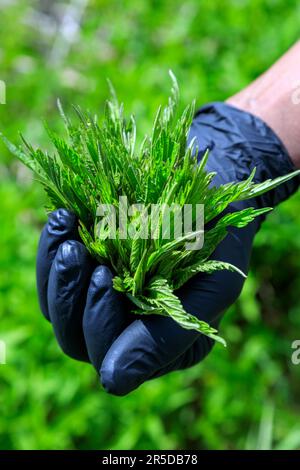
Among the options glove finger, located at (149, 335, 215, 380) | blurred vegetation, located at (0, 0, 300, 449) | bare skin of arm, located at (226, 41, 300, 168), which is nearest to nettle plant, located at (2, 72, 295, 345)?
glove finger, located at (149, 335, 215, 380)

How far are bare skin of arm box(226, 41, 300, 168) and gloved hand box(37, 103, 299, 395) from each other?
0.34 ft

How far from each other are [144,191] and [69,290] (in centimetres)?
22

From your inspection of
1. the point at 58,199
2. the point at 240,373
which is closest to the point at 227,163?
the point at 58,199

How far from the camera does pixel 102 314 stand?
0.94m

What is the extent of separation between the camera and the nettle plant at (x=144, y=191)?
0.86 meters

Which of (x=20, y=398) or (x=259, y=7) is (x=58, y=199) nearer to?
(x=20, y=398)

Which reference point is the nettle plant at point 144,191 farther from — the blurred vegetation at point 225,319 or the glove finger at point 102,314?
the blurred vegetation at point 225,319

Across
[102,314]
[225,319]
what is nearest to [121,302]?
[102,314]

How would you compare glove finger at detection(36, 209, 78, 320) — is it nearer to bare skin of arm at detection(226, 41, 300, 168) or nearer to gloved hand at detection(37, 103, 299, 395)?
gloved hand at detection(37, 103, 299, 395)

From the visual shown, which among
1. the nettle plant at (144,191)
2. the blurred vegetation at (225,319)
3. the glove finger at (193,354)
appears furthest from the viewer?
the blurred vegetation at (225,319)

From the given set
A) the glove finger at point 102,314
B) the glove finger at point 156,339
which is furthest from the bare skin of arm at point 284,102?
the glove finger at point 102,314

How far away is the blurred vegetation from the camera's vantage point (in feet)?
5.40

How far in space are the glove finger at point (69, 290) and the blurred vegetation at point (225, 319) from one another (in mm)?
640

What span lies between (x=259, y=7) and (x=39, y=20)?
55.4 inches
